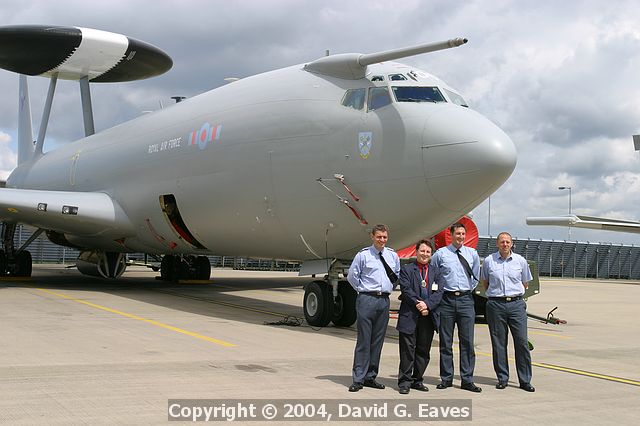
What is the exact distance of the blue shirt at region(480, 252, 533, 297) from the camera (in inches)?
310

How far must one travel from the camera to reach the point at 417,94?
11.7m

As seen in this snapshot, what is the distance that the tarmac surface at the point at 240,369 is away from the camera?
6211mm

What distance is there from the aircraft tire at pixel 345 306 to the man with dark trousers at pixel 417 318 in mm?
4644

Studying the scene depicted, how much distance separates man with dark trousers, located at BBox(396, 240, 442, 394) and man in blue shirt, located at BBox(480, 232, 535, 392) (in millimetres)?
735

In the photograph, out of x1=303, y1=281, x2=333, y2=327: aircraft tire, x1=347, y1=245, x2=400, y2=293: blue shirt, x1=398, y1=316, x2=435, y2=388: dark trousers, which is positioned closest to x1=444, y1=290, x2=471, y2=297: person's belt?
x1=398, y1=316, x2=435, y2=388: dark trousers

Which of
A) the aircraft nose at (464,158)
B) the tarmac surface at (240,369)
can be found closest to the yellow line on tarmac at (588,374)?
the tarmac surface at (240,369)

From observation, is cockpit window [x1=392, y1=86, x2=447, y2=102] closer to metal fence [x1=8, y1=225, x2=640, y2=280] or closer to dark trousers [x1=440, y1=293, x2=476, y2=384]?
dark trousers [x1=440, y1=293, x2=476, y2=384]

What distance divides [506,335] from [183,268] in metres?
18.5

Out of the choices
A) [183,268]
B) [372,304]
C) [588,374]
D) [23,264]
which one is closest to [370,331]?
[372,304]

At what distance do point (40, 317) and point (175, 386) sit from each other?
690cm

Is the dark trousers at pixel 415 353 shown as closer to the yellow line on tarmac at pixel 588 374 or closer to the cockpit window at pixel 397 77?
the yellow line on tarmac at pixel 588 374

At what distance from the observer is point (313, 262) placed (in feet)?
43.0

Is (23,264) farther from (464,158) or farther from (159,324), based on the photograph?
(464,158)

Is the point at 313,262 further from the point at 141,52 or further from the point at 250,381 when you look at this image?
the point at 141,52
